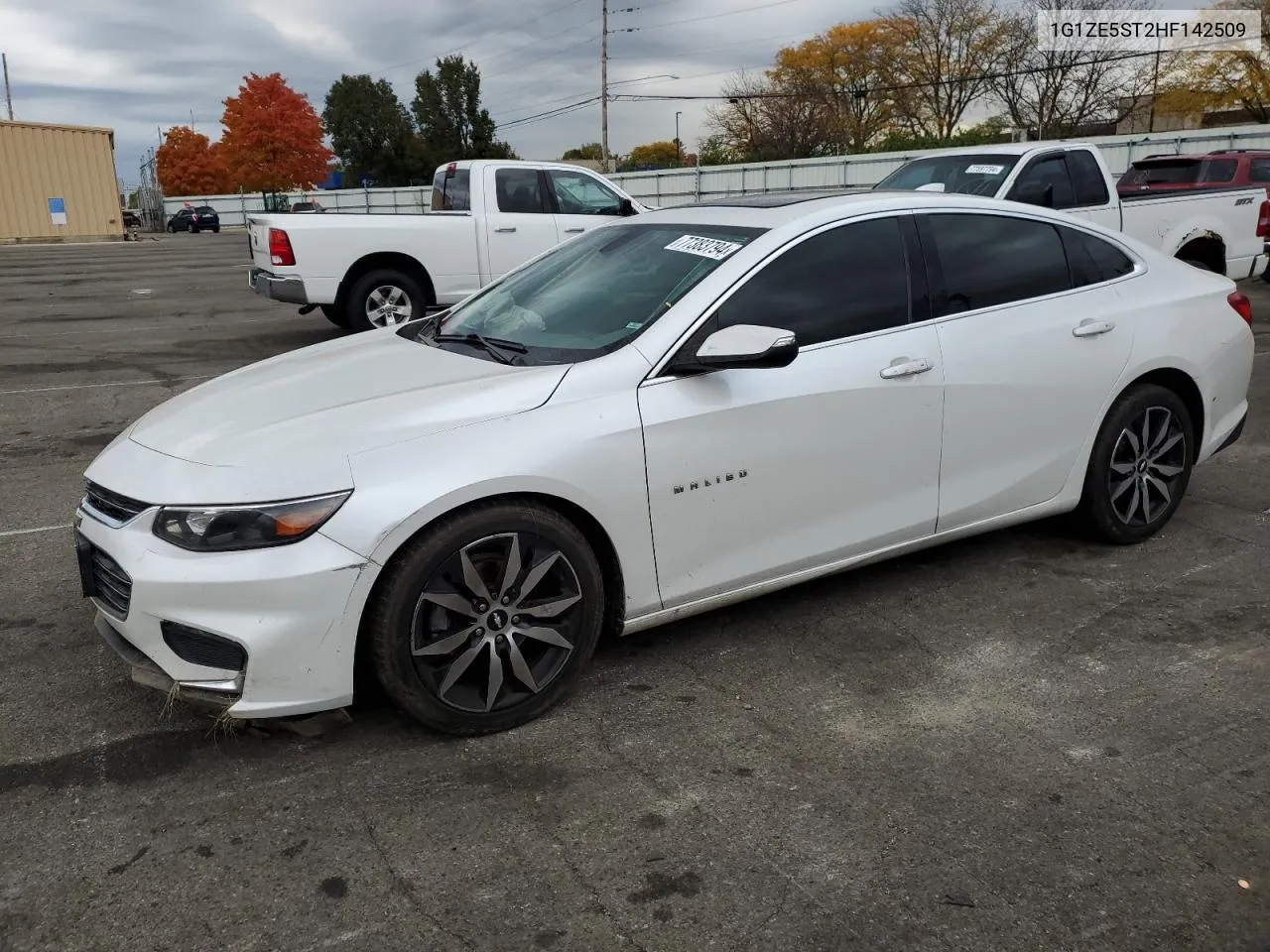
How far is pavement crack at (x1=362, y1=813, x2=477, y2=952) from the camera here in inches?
96.2

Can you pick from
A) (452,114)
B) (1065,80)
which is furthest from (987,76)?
(452,114)

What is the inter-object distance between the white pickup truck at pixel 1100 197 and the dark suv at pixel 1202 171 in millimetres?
3349

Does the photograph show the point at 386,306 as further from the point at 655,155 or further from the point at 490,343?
the point at 655,155

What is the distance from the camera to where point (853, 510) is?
3932 mm

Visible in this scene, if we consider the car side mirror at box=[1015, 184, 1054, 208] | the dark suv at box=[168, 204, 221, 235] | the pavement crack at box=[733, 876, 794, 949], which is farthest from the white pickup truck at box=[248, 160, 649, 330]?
the dark suv at box=[168, 204, 221, 235]

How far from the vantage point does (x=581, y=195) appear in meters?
A: 11.9

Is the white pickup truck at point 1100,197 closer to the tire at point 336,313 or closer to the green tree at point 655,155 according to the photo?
the tire at point 336,313

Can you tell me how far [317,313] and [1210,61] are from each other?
48670mm

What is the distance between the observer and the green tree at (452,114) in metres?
81.2

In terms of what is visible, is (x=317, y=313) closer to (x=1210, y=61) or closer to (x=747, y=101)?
(x=1210, y=61)

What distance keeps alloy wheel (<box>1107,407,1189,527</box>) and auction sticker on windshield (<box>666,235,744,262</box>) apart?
6.76ft

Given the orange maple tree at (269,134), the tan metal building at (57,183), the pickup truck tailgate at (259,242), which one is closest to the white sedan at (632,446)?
the pickup truck tailgate at (259,242)

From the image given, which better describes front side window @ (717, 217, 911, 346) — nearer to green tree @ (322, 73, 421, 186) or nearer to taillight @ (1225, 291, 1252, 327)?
taillight @ (1225, 291, 1252, 327)

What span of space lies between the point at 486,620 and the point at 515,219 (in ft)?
29.1
